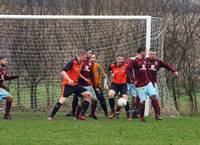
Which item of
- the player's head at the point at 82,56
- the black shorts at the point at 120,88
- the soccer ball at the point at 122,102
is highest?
the player's head at the point at 82,56

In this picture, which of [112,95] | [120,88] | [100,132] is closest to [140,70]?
[120,88]

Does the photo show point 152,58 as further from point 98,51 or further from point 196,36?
point 196,36

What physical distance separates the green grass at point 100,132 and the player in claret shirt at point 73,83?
632 mm

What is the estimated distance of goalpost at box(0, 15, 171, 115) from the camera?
17.1 m

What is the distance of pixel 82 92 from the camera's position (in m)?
14.3

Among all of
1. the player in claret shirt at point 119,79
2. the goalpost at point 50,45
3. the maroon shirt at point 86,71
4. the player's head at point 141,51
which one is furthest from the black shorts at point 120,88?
the goalpost at point 50,45

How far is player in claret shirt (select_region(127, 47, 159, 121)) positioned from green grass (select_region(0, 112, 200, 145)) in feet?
2.07

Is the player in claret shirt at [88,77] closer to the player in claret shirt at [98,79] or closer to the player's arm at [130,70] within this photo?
the player in claret shirt at [98,79]

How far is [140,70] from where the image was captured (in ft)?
45.3

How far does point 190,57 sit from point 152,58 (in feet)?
19.2

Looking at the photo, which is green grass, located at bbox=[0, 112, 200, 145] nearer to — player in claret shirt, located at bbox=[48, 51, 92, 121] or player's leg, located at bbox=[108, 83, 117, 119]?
player in claret shirt, located at bbox=[48, 51, 92, 121]

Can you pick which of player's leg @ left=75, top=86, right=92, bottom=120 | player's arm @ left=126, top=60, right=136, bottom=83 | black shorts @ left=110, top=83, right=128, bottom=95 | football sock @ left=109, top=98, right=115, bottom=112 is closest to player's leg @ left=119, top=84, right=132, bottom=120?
black shorts @ left=110, top=83, right=128, bottom=95

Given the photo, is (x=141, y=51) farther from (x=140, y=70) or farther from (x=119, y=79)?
(x=119, y=79)

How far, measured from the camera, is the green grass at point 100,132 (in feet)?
32.8
